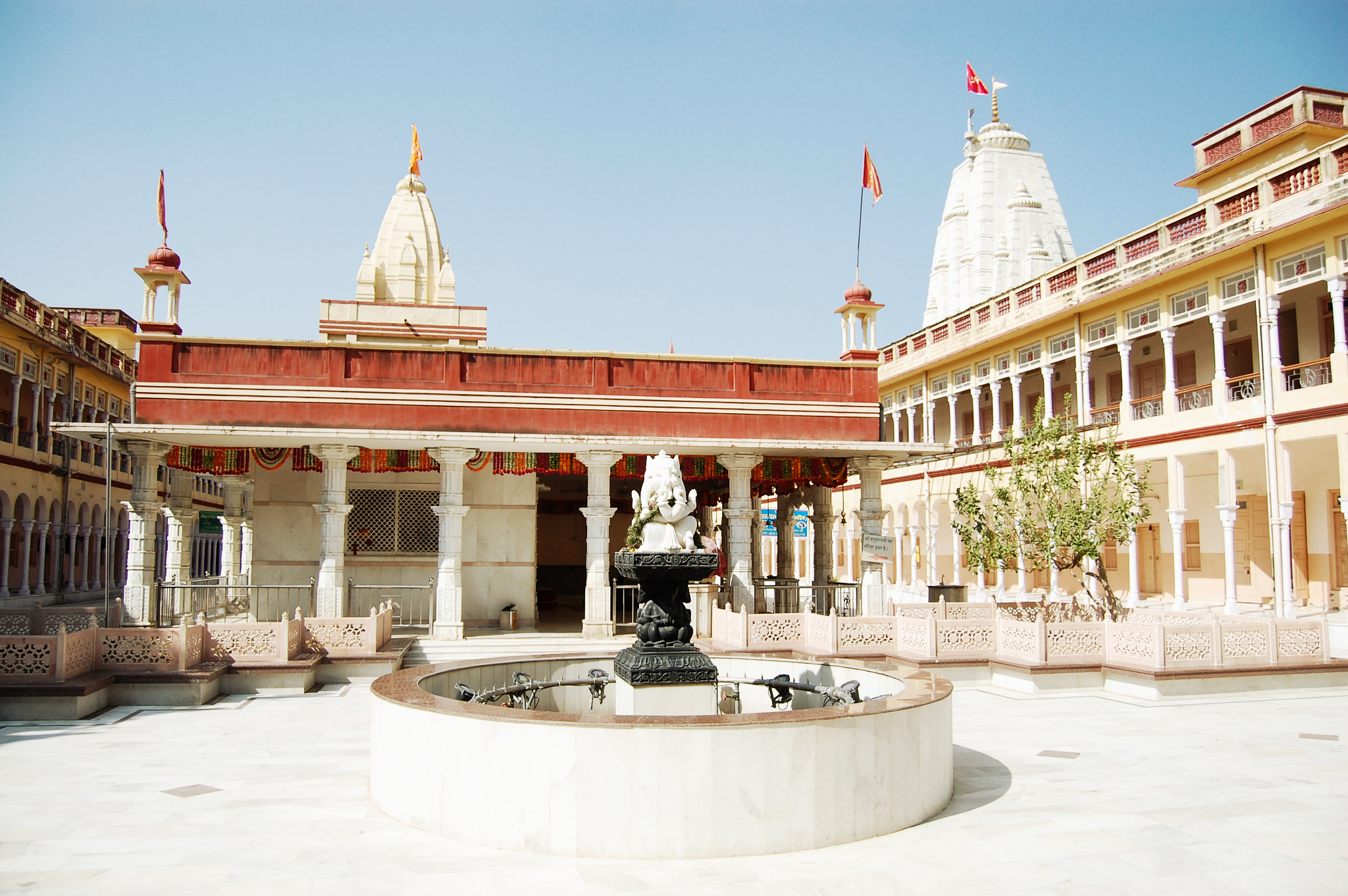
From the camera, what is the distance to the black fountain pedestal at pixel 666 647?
339 inches

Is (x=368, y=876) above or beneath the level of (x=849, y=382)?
beneath

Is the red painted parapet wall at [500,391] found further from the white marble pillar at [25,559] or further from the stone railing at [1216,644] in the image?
the white marble pillar at [25,559]

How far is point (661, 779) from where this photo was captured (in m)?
6.58

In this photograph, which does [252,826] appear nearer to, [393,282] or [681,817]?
[681,817]

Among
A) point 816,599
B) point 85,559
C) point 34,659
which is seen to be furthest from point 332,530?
point 85,559

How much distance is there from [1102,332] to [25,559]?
1343 inches

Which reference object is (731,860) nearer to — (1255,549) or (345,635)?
(345,635)

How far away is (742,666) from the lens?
11.2 metres

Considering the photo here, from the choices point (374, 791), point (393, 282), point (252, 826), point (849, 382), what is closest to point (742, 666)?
point (374, 791)

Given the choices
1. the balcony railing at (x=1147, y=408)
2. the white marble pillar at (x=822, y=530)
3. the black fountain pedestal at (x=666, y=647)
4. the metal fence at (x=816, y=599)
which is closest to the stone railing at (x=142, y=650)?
the black fountain pedestal at (x=666, y=647)

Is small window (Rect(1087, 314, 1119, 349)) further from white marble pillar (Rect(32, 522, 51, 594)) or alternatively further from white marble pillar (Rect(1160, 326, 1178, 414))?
white marble pillar (Rect(32, 522, 51, 594))

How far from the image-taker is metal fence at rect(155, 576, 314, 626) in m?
16.5

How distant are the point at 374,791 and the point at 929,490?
91.1ft

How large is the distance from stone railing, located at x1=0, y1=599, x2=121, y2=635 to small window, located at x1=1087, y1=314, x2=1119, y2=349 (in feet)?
78.1
